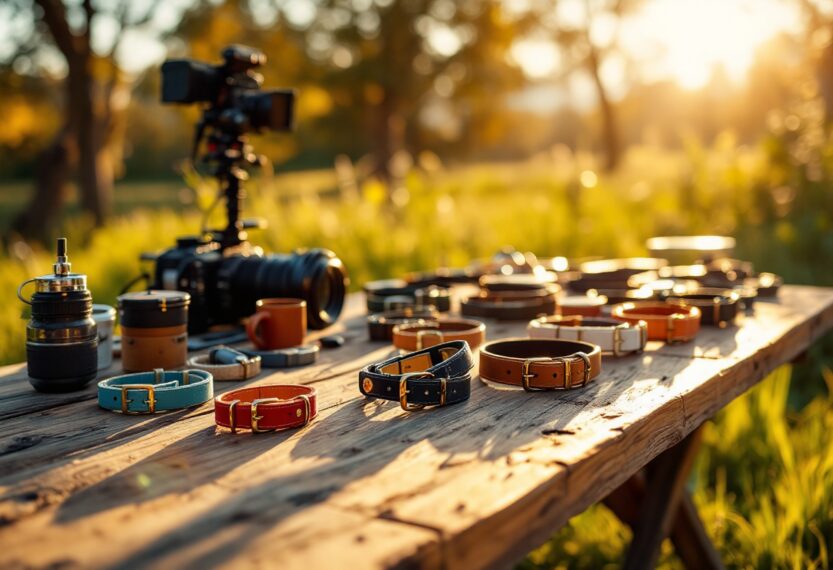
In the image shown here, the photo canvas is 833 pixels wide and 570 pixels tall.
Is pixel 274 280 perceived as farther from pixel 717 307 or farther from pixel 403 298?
pixel 717 307

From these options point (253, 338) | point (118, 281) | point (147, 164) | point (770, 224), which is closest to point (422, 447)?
point (253, 338)

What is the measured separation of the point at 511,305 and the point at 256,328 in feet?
3.12

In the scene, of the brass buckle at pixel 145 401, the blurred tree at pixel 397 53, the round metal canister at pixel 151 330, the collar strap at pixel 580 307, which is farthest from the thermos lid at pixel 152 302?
the blurred tree at pixel 397 53

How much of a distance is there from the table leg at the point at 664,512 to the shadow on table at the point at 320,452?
3.09ft

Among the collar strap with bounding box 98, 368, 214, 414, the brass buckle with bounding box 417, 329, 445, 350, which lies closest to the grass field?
the brass buckle with bounding box 417, 329, 445, 350

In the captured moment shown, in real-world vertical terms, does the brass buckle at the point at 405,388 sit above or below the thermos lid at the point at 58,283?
below

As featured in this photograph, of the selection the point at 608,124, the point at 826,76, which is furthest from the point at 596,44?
the point at 826,76

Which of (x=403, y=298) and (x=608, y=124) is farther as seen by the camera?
(x=608, y=124)

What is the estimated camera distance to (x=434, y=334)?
2.18m

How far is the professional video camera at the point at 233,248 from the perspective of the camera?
251 centimetres

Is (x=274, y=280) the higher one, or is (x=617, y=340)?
(x=274, y=280)

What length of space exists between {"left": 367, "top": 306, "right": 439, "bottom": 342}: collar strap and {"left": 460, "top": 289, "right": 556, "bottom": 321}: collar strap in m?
0.31

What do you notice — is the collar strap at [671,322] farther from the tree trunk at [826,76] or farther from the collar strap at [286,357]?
the tree trunk at [826,76]

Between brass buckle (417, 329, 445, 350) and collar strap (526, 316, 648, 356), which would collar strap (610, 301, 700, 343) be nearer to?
collar strap (526, 316, 648, 356)
